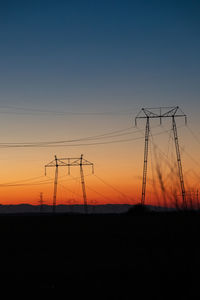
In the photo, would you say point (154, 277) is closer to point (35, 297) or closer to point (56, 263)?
point (35, 297)

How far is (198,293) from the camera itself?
8.78 m

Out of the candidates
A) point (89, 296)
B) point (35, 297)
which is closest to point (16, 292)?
point (35, 297)

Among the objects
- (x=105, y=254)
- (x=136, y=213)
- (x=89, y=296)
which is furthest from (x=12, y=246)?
(x=136, y=213)

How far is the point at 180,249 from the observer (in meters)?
10.4

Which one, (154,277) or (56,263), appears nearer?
(154,277)

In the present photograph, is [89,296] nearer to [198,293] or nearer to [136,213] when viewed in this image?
[198,293]

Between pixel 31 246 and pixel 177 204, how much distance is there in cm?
1385

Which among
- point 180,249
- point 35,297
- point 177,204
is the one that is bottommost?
point 35,297

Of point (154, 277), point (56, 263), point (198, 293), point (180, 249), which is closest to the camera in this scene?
point (198, 293)

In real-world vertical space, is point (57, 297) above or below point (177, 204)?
below

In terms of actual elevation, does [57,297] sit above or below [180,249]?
below

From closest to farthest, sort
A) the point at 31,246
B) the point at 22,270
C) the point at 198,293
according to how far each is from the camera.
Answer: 1. the point at 198,293
2. the point at 22,270
3. the point at 31,246

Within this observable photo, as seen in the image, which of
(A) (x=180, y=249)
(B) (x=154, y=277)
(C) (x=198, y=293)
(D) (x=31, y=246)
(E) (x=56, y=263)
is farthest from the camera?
(D) (x=31, y=246)

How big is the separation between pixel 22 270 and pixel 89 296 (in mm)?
4835
